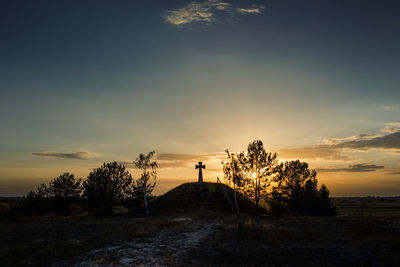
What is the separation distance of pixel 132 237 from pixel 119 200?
2288 centimetres

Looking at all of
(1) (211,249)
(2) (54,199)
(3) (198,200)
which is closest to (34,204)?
(2) (54,199)

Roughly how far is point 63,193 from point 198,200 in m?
23.4

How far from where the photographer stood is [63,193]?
42812 millimetres

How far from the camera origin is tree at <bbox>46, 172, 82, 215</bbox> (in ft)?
138

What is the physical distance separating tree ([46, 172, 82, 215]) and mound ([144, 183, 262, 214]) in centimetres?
1333

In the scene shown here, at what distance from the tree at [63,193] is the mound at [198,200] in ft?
43.7

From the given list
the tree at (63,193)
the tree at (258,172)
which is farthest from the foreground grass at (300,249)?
the tree at (63,193)

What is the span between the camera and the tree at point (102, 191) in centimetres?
3953

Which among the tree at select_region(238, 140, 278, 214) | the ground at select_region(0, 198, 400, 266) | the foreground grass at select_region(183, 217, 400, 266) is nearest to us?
the foreground grass at select_region(183, 217, 400, 266)

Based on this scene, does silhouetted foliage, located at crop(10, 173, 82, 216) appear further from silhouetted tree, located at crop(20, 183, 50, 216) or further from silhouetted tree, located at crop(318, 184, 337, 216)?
silhouetted tree, located at crop(318, 184, 337, 216)

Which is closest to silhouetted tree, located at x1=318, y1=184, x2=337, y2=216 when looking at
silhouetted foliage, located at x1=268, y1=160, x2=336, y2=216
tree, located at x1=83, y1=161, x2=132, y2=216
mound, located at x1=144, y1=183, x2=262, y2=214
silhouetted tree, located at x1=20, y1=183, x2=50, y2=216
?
silhouetted foliage, located at x1=268, y1=160, x2=336, y2=216

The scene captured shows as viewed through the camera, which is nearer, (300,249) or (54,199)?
(300,249)

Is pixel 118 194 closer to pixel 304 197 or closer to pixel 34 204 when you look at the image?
pixel 34 204

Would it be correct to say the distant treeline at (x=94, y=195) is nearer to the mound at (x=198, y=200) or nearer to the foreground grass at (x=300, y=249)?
the mound at (x=198, y=200)
